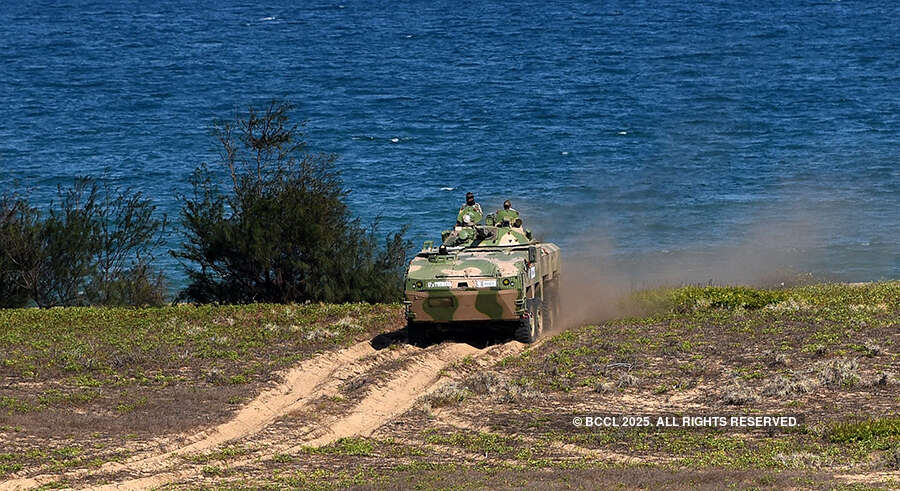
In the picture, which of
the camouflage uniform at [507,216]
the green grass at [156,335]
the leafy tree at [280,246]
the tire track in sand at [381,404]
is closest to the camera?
the tire track in sand at [381,404]

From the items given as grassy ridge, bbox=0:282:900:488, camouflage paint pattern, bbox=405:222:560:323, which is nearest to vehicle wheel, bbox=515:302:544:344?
grassy ridge, bbox=0:282:900:488

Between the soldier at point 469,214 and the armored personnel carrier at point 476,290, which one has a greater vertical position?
the soldier at point 469,214

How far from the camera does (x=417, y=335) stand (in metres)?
26.2

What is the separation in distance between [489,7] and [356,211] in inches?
2691

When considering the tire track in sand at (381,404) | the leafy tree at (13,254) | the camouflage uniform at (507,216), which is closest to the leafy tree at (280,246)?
the leafy tree at (13,254)

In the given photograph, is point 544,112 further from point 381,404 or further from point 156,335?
point 381,404

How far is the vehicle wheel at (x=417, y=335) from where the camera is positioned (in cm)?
2589

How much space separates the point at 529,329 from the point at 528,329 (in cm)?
4

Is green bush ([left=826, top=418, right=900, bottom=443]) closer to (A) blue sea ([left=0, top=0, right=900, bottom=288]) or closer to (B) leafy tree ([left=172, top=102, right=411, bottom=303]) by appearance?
(B) leafy tree ([left=172, top=102, right=411, bottom=303])

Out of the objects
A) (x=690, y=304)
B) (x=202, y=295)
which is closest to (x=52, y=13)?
(x=202, y=295)

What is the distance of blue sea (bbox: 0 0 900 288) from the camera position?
188 ft

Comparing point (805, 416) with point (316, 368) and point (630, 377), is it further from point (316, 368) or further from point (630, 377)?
point (316, 368)

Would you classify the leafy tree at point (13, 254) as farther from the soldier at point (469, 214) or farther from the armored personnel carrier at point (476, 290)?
the armored personnel carrier at point (476, 290)

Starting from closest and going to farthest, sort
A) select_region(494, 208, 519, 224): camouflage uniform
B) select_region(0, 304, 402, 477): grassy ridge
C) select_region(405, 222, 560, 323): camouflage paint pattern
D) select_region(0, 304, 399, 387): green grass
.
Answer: select_region(0, 304, 402, 477): grassy ridge, select_region(0, 304, 399, 387): green grass, select_region(405, 222, 560, 323): camouflage paint pattern, select_region(494, 208, 519, 224): camouflage uniform
